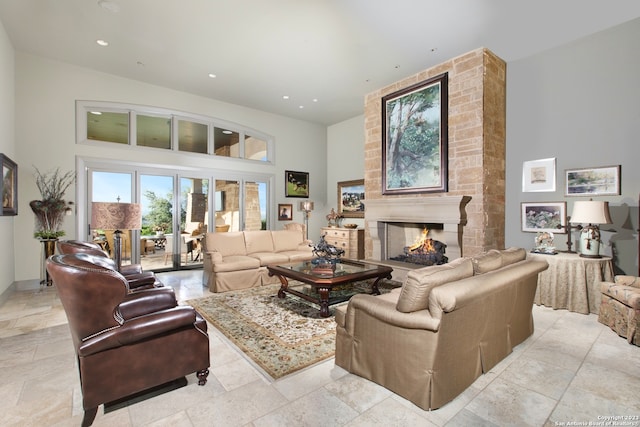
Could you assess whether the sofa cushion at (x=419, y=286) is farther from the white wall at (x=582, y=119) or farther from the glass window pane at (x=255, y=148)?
the glass window pane at (x=255, y=148)

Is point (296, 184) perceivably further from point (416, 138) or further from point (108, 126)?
point (108, 126)

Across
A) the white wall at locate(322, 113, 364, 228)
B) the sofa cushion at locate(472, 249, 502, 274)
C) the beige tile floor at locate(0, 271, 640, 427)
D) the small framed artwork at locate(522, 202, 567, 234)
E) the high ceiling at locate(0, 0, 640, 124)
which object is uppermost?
the high ceiling at locate(0, 0, 640, 124)

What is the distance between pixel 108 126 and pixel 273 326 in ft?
17.7

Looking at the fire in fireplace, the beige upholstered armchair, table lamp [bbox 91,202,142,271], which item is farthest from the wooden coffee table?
the beige upholstered armchair

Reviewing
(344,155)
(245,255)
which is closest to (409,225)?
(245,255)

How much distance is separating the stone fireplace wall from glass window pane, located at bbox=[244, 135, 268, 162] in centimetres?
465

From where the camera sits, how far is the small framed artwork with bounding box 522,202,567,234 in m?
4.46

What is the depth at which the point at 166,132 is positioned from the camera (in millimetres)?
6754

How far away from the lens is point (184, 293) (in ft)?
16.1

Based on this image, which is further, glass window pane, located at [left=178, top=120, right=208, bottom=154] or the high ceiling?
glass window pane, located at [left=178, top=120, right=208, bottom=154]

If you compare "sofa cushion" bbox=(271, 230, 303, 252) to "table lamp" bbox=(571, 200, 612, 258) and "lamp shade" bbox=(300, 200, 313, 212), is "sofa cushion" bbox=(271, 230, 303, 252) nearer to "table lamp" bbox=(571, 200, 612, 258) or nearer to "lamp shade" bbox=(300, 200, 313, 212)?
"lamp shade" bbox=(300, 200, 313, 212)

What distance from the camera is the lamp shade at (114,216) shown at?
3.21m

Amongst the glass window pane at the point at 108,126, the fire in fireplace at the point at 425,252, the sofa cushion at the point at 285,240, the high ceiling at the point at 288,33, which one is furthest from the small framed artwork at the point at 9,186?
the fire in fireplace at the point at 425,252

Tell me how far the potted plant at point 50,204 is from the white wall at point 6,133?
35 centimetres
